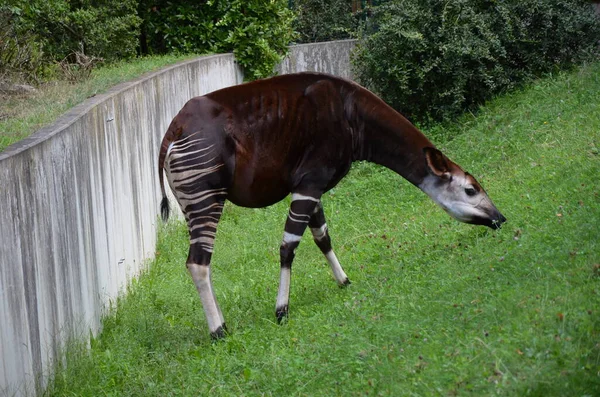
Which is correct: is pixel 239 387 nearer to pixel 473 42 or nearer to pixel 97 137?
pixel 97 137

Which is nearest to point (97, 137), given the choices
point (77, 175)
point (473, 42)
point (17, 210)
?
point (77, 175)

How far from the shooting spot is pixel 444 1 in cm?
1478

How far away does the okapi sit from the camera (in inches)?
289

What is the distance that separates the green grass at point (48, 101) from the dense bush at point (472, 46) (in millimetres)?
4397

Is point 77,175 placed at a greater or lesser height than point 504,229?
greater

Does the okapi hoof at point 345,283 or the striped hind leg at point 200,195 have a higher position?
the striped hind leg at point 200,195

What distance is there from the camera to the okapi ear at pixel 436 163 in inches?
305

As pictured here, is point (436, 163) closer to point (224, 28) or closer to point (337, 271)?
point (337, 271)

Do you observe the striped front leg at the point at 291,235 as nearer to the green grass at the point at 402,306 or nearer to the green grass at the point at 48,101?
the green grass at the point at 402,306

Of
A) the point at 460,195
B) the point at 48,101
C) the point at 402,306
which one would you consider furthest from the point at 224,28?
the point at 402,306

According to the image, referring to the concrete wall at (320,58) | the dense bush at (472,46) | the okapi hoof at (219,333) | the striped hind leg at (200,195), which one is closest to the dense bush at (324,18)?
the concrete wall at (320,58)

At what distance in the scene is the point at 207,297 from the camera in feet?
23.9

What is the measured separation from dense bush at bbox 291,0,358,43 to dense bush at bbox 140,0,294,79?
4.08m

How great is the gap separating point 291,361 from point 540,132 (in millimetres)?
6571
